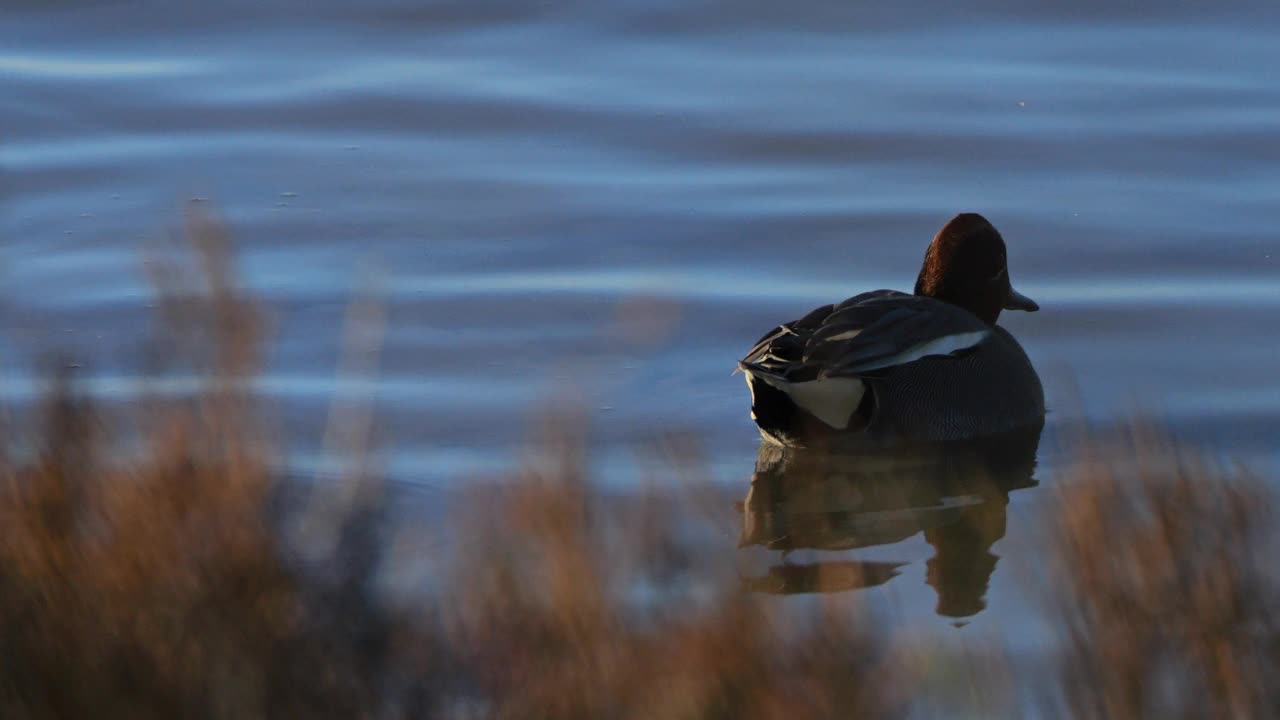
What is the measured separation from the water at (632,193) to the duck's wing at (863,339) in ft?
1.11

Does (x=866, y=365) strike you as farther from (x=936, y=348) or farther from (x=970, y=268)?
(x=970, y=268)

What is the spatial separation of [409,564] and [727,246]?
4.72 meters

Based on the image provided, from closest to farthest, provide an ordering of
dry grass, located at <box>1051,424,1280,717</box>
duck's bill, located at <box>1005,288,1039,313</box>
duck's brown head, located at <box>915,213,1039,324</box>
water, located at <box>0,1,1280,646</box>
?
dry grass, located at <box>1051,424,1280,717</box> → water, located at <box>0,1,1280,646</box> → duck's brown head, located at <box>915,213,1039,324</box> → duck's bill, located at <box>1005,288,1039,313</box>

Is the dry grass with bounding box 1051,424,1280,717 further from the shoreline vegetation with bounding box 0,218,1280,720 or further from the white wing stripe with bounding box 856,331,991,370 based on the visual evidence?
the white wing stripe with bounding box 856,331,991,370

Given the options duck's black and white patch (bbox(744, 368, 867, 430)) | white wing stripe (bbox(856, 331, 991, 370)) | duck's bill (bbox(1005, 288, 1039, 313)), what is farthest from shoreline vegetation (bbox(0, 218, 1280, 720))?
duck's bill (bbox(1005, 288, 1039, 313))

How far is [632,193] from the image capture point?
10320mm

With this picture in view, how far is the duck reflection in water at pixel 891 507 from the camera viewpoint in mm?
5523

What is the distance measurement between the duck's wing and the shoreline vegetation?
3482 millimetres

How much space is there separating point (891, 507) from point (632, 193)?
169 inches

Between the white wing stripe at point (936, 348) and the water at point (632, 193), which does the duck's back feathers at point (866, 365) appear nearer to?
the white wing stripe at point (936, 348)

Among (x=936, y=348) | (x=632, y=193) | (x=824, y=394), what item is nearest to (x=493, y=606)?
(x=824, y=394)

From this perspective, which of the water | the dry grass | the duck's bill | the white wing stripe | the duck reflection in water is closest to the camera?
the dry grass

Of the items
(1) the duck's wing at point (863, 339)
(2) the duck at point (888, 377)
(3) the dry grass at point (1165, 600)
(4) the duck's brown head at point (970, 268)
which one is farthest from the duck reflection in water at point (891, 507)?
(3) the dry grass at point (1165, 600)

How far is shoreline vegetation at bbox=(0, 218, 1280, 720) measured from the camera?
299 cm
